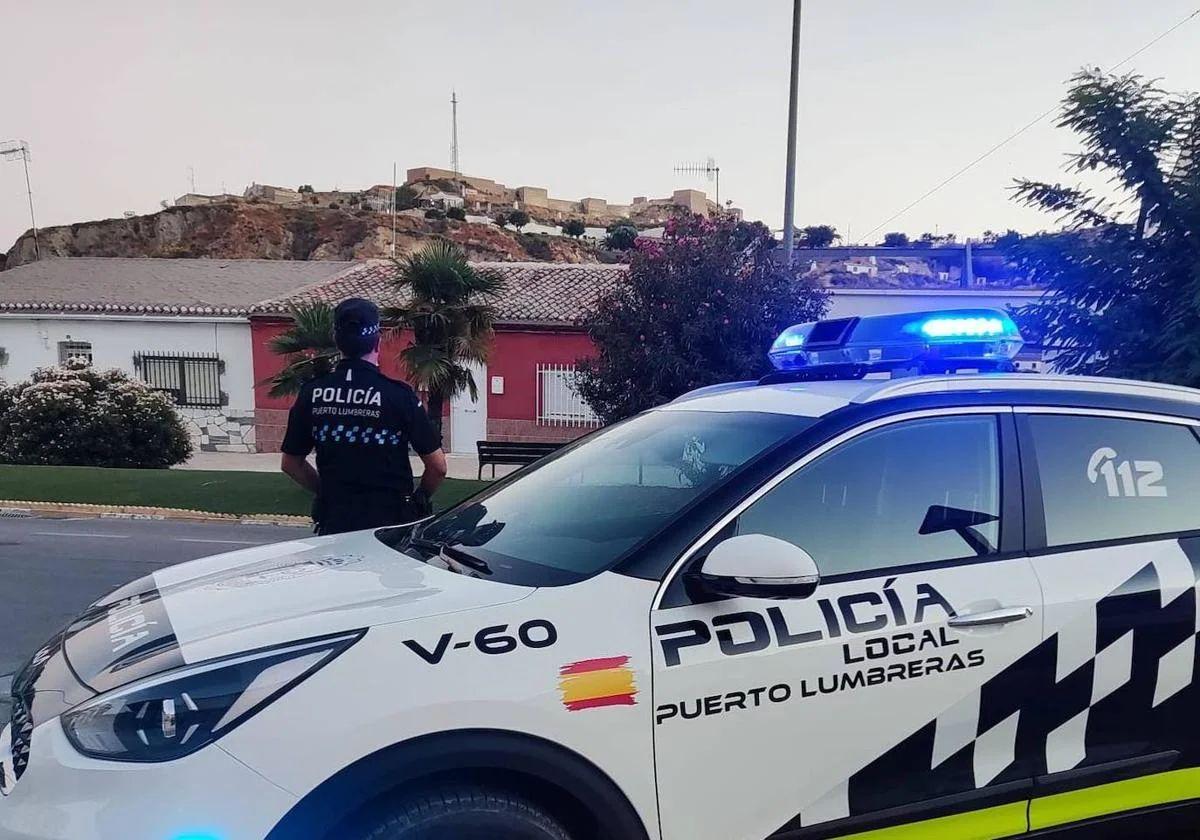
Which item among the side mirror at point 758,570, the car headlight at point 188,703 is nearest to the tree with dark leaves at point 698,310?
the side mirror at point 758,570

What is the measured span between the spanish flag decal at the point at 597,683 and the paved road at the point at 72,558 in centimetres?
358

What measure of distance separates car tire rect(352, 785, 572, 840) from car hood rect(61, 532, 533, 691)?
1.31ft

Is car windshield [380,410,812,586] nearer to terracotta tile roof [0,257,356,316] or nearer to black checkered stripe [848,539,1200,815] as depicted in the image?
black checkered stripe [848,539,1200,815]

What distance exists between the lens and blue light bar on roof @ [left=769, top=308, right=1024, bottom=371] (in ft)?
10.4

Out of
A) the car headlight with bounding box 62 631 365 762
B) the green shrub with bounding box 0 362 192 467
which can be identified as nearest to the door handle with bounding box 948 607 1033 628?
the car headlight with bounding box 62 631 365 762

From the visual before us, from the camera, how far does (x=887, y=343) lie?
3363 mm

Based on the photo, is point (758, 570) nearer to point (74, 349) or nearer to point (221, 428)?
point (221, 428)

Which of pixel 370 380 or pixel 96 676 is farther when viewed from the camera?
pixel 370 380

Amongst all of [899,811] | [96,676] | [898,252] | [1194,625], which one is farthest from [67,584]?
[898,252]

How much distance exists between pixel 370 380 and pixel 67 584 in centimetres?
508

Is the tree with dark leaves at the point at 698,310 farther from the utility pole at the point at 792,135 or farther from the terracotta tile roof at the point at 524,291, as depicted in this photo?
the terracotta tile roof at the point at 524,291

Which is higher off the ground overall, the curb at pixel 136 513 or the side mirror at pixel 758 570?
the side mirror at pixel 758 570

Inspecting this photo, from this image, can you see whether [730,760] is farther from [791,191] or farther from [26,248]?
[26,248]

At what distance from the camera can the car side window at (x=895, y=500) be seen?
2.39 m
